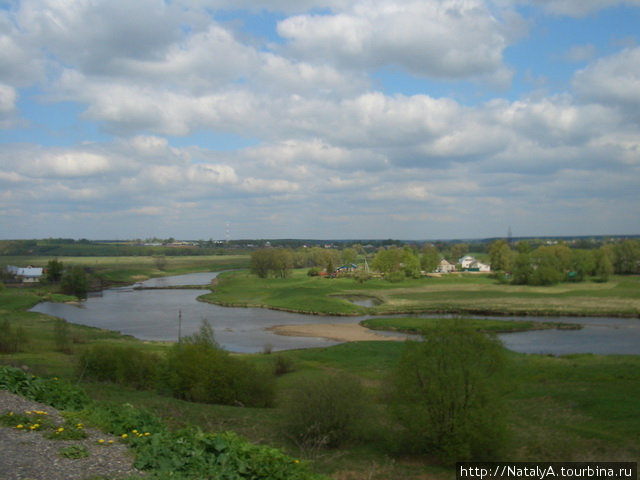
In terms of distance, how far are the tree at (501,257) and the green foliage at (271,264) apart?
4546 centimetres

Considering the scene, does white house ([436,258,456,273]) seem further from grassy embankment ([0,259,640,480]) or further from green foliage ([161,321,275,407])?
green foliage ([161,321,275,407])

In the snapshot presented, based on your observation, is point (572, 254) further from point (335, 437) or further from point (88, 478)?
point (88, 478)

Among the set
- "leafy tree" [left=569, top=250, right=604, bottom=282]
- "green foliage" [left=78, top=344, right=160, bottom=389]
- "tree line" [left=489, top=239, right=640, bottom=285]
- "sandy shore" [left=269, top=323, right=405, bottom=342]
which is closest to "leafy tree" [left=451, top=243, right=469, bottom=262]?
"tree line" [left=489, top=239, right=640, bottom=285]

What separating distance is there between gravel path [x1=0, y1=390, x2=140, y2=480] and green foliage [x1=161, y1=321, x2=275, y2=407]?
9.97 meters

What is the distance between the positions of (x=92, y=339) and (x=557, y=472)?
3690cm

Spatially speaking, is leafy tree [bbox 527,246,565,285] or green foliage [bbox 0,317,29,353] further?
leafy tree [bbox 527,246,565,285]

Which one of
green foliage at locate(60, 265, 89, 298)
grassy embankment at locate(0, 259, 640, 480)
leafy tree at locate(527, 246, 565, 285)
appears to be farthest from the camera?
green foliage at locate(60, 265, 89, 298)

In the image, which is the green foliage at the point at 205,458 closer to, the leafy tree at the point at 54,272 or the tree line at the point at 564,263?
the tree line at the point at 564,263

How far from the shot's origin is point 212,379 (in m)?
20.2

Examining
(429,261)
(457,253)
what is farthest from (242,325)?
(457,253)

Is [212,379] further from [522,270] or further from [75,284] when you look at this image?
→ [522,270]

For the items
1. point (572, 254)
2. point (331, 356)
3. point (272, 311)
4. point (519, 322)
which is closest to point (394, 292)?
point (272, 311)

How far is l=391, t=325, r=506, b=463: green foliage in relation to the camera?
13445 millimetres

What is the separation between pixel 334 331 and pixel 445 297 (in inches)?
1057
